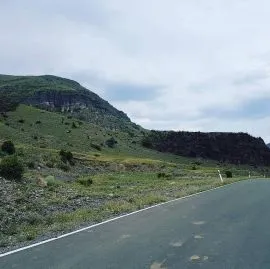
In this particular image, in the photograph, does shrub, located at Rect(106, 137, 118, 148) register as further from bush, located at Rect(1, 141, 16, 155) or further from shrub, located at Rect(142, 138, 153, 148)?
bush, located at Rect(1, 141, 16, 155)

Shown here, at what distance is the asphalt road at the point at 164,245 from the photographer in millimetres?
9203

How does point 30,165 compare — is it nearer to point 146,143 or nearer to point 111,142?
point 111,142

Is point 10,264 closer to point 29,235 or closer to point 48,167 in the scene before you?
point 29,235

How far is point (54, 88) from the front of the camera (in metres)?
165

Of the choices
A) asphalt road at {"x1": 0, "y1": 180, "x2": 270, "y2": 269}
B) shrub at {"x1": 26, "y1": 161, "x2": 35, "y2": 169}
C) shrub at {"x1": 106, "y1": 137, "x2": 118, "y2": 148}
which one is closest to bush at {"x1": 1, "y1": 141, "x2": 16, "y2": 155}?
shrub at {"x1": 26, "y1": 161, "x2": 35, "y2": 169}

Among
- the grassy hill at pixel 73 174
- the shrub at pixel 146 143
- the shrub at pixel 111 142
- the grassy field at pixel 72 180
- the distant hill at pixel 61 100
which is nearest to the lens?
the grassy field at pixel 72 180

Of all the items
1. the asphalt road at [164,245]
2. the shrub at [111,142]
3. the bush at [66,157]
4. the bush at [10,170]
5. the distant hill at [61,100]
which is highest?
the distant hill at [61,100]

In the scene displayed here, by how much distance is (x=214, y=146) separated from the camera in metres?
131

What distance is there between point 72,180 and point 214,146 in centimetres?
9046

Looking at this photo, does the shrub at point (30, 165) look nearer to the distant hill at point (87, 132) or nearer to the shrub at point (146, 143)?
the distant hill at point (87, 132)

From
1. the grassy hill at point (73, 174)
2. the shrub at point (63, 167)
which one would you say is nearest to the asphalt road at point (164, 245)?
the grassy hill at point (73, 174)

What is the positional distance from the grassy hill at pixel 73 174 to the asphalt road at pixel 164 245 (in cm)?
149

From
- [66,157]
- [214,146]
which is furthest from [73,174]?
[214,146]

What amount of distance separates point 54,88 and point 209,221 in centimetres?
15331
